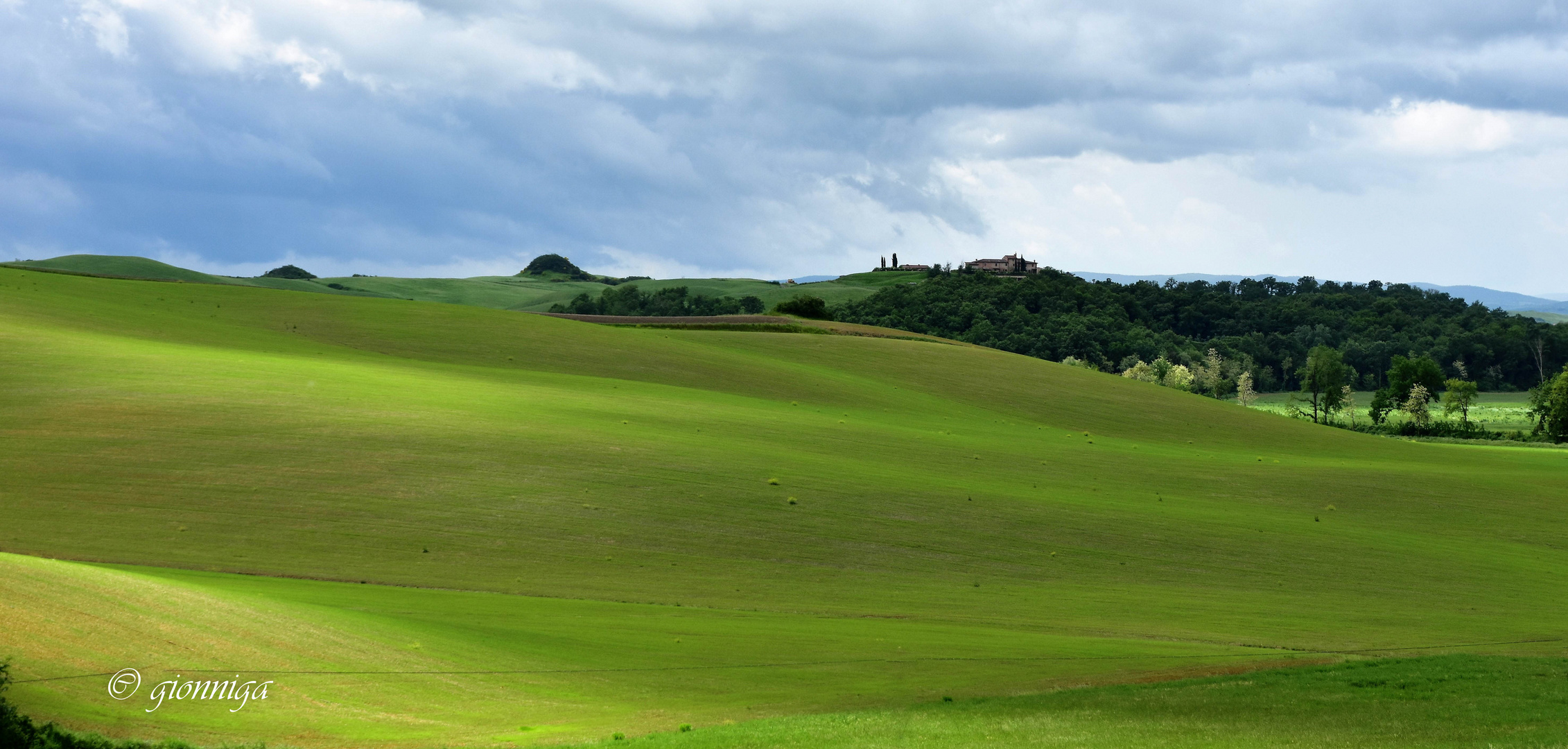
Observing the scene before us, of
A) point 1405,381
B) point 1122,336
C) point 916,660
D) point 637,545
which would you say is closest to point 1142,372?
point 1122,336

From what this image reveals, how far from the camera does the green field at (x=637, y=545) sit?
16.6 metres

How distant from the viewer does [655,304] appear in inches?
6895

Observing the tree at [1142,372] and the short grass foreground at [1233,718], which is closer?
the short grass foreground at [1233,718]

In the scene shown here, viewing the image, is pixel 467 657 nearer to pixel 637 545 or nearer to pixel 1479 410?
pixel 637 545

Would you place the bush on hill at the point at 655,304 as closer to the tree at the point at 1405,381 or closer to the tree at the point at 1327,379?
the tree at the point at 1327,379

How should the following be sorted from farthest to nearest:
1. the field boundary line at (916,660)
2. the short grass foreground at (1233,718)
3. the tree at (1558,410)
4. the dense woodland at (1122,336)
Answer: the dense woodland at (1122,336) → the tree at (1558,410) → the field boundary line at (916,660) → the short grass foreground at (1233,718)

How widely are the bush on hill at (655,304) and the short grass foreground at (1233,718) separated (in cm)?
14301

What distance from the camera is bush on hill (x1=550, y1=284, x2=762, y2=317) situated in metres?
165

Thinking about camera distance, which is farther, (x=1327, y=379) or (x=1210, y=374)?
(x=1210, y=374)

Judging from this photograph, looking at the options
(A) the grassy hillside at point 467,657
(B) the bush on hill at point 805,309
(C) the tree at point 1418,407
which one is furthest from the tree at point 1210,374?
(A) the grassy hillside at point 467,657

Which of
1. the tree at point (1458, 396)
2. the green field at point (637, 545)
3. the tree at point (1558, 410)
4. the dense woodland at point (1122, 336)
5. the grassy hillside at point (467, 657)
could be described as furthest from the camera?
the dense woodland at point (1122, 336)

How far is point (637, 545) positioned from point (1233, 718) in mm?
16670

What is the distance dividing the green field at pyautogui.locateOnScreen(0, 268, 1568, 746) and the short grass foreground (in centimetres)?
41

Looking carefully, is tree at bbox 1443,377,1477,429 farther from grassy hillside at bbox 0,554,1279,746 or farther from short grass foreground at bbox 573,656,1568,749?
short grass foreground at bbox 573,656,1568,749
